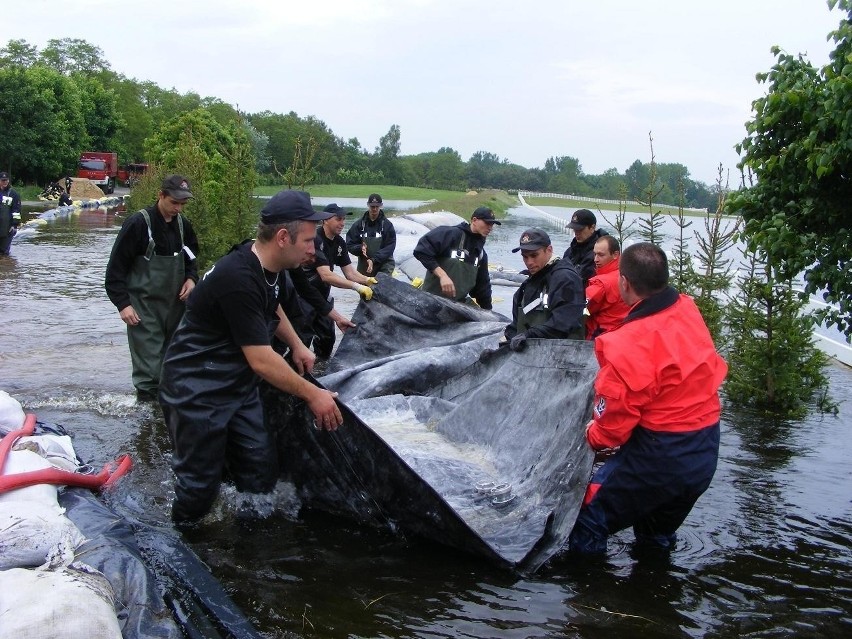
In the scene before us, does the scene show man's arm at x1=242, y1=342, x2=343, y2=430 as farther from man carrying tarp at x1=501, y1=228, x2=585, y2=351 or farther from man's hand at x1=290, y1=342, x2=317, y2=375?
man carrying tarp at x1=501, y1=228, x2=585, y2=351

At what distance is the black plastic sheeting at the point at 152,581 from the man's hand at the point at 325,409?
2.74 feet

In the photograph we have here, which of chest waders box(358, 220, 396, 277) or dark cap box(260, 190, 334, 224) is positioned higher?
dark cap box(260, 190, 334, 224)

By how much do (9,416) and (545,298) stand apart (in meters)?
3.41

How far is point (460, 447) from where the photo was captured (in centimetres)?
525

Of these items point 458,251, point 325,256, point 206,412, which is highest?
point 458,251

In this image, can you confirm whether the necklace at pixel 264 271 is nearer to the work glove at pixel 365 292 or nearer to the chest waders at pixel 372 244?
the work glove at pixel 365 292

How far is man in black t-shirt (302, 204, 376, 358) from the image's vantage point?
774 centimetres

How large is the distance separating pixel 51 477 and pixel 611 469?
2563 mm

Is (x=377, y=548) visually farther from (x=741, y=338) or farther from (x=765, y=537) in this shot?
(x=741, y=338)

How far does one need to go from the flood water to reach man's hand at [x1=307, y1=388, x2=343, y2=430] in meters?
0.70

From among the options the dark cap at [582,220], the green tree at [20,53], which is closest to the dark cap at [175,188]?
the dark cap at [582,220]

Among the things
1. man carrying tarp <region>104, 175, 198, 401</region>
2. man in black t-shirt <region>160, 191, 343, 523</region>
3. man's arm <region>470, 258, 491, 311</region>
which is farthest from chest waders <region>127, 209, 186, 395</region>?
man's arm <region>470, 258, 491, 311</region>

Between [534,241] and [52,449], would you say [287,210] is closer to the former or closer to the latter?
[52,449]

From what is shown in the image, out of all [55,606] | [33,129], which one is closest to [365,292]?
[55,606]
